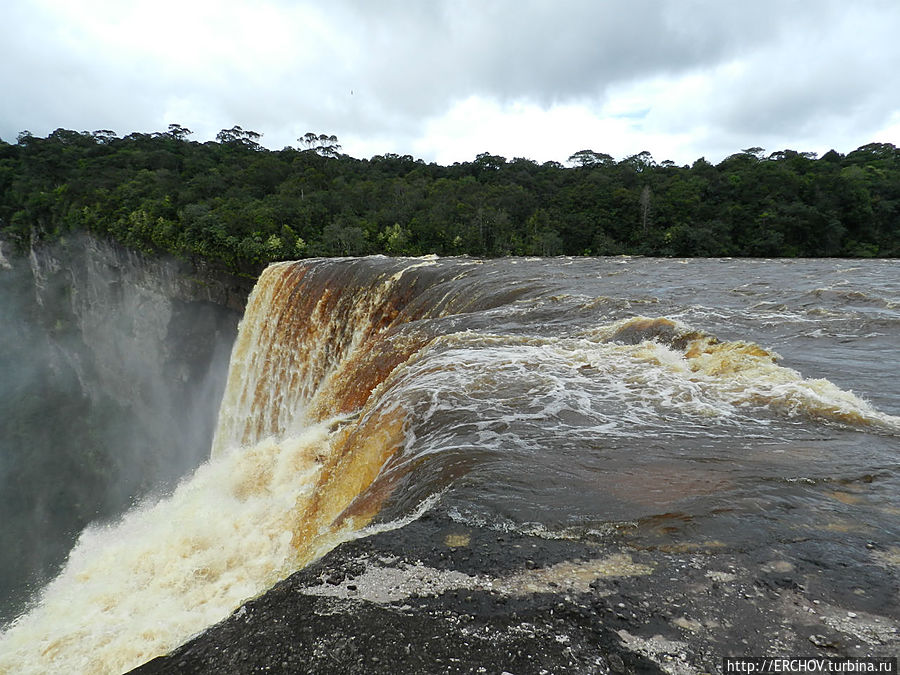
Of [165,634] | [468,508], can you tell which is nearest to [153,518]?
[165,634]

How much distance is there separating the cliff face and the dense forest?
86.6 inches

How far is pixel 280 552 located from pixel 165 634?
90 cm

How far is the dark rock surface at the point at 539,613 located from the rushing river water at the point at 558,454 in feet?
0.65

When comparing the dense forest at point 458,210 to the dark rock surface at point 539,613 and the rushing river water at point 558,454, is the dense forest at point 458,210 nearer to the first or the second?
the rushing river water at point 558,454

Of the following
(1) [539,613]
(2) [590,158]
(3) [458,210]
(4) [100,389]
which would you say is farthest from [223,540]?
(2) [590,158]

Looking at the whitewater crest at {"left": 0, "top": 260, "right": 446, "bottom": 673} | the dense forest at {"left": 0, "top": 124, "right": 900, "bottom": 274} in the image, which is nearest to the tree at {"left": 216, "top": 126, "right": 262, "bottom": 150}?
the dense forest at {"left": 0, "top": 124, "right": 900, "bottom": 274}

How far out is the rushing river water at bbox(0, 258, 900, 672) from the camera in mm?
2371

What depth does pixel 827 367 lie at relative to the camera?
461cm

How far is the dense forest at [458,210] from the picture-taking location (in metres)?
25.9

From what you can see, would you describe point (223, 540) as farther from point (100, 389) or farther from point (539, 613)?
point (100, 389)

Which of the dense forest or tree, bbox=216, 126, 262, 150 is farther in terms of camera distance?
tree, bbox=216, 126, 262, 150

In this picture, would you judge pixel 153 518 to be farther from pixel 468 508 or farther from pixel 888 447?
pixel 888 447

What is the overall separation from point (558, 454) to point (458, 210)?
30.3 m

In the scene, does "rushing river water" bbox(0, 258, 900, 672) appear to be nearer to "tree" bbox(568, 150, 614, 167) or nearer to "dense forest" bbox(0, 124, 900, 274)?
"dense forest" bbox(0, 124, 900, 274)
